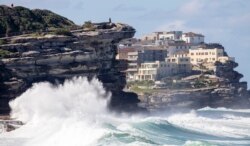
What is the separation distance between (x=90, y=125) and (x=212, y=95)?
58283 millimetres

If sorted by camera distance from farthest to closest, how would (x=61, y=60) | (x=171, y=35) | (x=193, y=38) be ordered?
(x=171, y=35) → (x=193, y=38) → (x=61, y=60)

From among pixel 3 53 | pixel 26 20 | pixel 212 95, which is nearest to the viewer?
pixel 3 53

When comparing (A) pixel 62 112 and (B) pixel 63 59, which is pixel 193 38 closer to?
(B) pixel 63 59

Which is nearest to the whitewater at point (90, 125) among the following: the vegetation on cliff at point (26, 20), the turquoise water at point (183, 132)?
the turquoise water at point (183, 132)

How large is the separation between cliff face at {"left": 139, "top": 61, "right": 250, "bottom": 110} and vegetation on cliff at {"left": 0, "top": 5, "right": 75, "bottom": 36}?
52.1ft

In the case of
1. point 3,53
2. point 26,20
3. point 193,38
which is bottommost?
point 3,53

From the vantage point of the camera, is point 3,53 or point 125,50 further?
point 125,50

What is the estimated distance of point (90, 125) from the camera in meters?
46.7

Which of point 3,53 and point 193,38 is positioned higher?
point 193,38

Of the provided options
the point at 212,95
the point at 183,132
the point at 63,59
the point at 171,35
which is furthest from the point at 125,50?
the point at 183,132

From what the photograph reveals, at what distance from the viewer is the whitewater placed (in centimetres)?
4281

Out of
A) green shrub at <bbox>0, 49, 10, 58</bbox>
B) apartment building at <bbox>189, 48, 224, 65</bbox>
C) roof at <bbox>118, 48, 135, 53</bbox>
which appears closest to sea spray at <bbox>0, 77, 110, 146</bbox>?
green shrub at <bbox>0, 49, 10, 58</bbox>

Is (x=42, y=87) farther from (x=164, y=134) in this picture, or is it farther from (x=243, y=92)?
(x=243, y=92)

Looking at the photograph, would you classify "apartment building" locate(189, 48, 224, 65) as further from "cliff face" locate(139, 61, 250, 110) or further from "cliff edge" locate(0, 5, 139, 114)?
"cliff edge" locate(0, 5, 139, 114)
